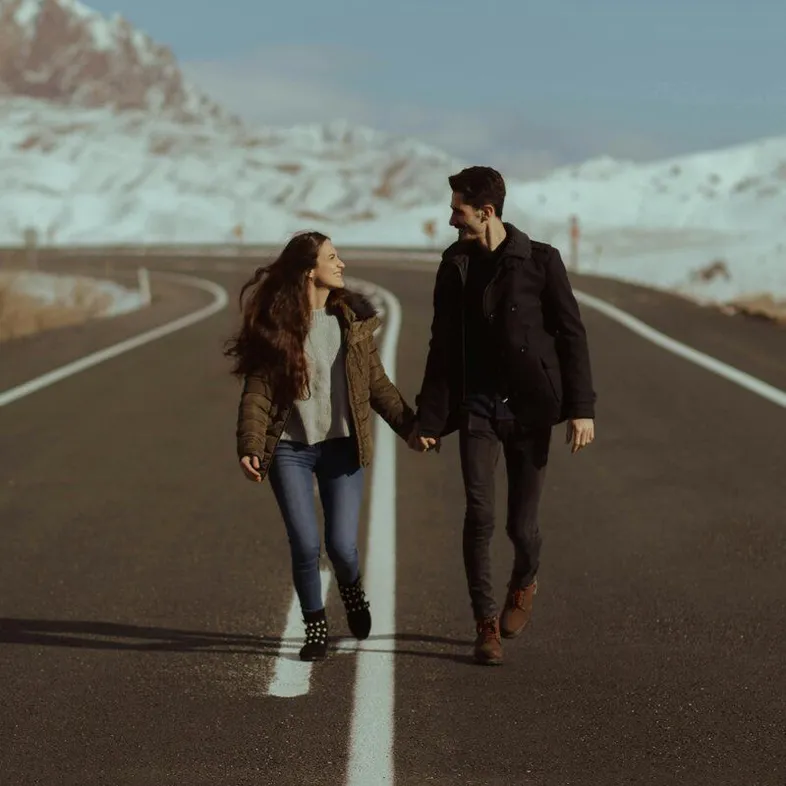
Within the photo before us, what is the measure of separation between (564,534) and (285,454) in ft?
10.6

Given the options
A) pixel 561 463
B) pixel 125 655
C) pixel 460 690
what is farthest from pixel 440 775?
pixel 561 463

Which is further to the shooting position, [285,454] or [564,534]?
[564,534]

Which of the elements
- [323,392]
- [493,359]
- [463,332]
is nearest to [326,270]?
[323,392]

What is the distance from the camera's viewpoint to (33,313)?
28406 millimetres

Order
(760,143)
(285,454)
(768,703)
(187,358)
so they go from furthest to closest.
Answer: (760,143)
(187,358)
(285,454)
(768,703)

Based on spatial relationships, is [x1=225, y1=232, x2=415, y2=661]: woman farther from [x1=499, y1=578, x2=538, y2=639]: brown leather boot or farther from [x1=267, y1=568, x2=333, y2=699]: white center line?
[x1=499, y1=578, x2=538, y2=639]: brown leather boot

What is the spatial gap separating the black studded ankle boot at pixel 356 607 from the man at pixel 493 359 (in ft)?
1.56

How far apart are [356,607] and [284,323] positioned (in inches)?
49.4

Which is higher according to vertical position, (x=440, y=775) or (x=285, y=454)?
(x=285, y=454)

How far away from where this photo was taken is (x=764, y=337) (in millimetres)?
21703

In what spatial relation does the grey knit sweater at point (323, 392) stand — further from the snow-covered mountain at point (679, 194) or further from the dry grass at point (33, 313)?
the snow-covered mountain at point (679, 194)

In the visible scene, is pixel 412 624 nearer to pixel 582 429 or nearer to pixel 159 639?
pixel 159 639

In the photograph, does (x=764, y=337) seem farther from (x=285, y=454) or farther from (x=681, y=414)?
(x=285, y=454)

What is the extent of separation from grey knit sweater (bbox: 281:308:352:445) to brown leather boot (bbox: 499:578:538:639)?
1.05m
